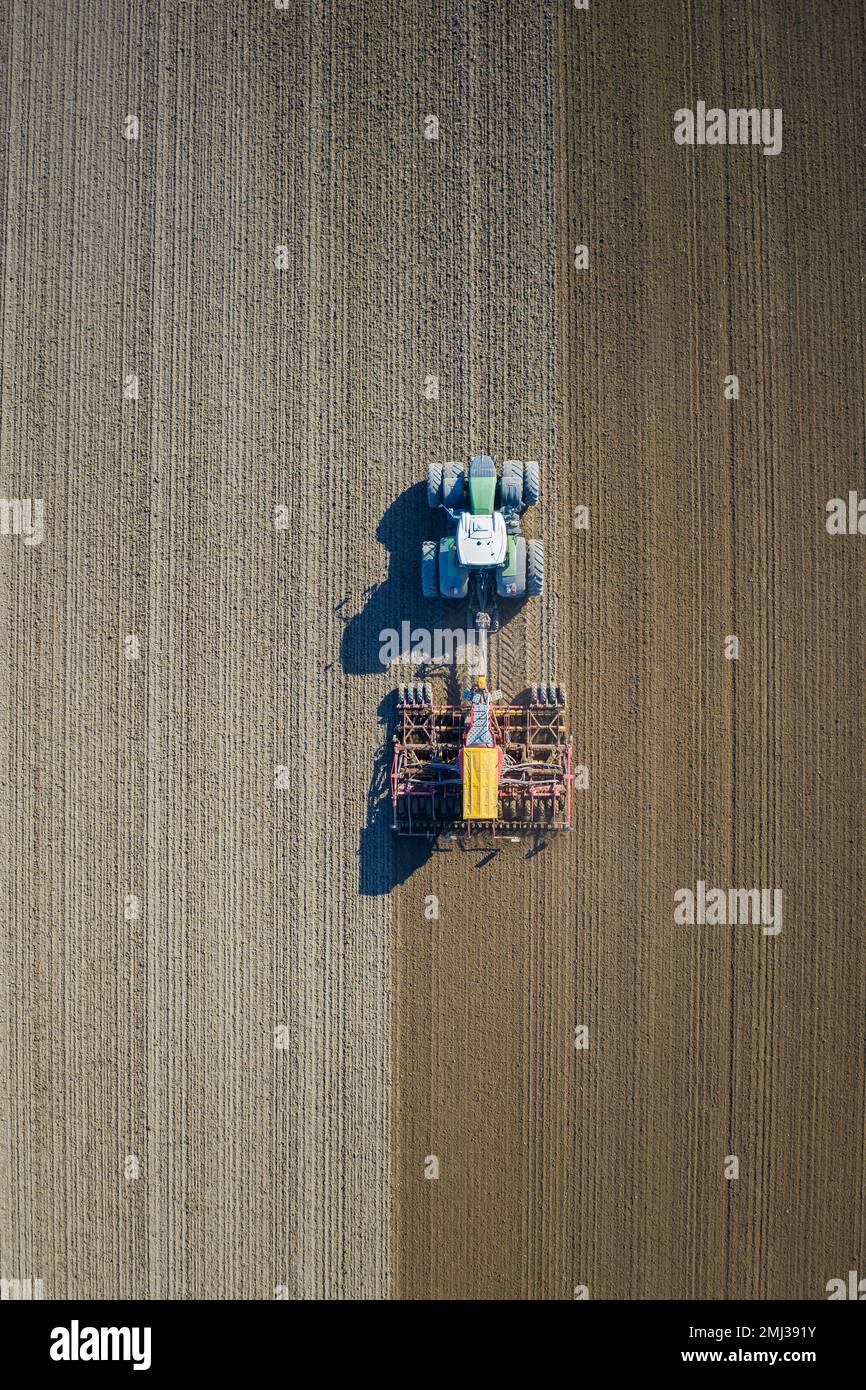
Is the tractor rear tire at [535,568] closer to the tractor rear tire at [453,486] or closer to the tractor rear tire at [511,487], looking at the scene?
the tractor rear tire at [511,487]

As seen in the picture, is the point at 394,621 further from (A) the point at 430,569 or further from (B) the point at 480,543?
(B) the point at 480,543

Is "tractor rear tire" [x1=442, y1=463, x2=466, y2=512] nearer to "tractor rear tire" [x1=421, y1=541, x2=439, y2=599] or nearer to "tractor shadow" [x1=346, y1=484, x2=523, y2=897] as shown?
"tractor shadow" [x1=346, y1=484, x2=523, y2=897]

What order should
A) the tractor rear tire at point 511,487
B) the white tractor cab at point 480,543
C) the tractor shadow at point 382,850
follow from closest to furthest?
the white tractor cab at point 480,543
the tractor rear tire at point 511,487
the tractor shadow at point 382,850

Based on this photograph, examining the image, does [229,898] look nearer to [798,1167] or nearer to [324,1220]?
[324,1220]

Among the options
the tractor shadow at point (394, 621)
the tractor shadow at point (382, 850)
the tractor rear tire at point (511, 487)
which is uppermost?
the tractor rear tire at point (511, 487)

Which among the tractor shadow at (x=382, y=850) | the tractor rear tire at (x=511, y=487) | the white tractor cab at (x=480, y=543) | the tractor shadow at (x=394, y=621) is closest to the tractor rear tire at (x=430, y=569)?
the tractor shadow at (x=394, y=621)

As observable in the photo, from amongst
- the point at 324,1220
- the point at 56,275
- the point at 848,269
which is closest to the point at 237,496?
the point at 56,275
